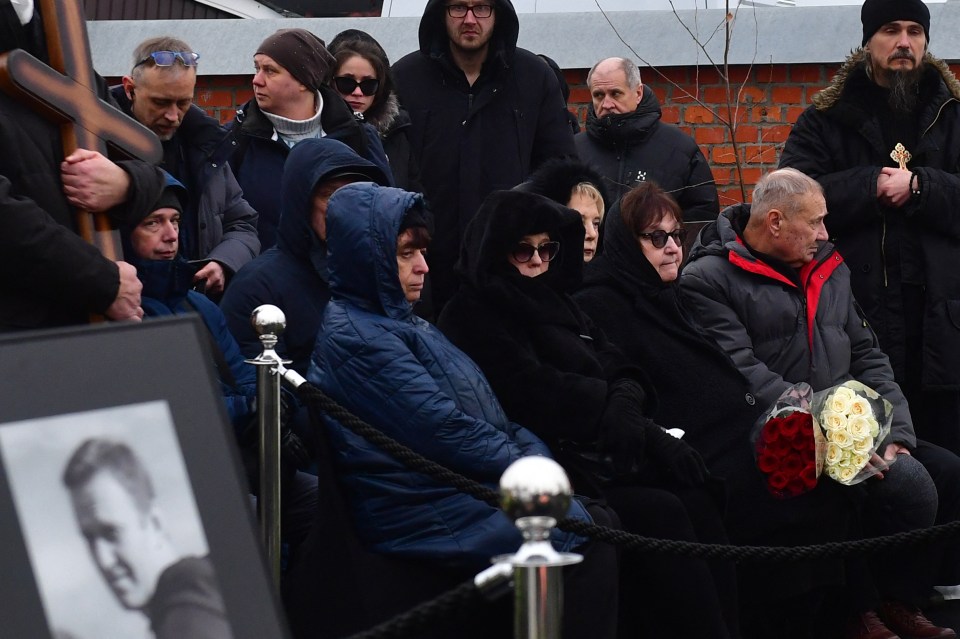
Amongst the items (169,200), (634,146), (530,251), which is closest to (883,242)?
(634,146)

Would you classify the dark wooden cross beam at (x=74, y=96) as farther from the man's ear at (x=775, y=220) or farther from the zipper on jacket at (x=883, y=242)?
the zipper on jacket at (x=883, y=242)

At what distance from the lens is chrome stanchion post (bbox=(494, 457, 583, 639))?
2232 mm

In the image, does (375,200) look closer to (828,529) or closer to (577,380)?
(577,380)

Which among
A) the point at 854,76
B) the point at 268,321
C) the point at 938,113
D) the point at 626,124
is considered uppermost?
the point at 626,124

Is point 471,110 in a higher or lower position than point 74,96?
higher

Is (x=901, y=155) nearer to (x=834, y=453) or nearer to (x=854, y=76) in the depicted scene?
(x=854, y=76)

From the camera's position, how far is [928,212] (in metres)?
5.66

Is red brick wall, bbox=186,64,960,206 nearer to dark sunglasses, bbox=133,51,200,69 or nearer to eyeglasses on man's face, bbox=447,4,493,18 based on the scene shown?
eyeglasses on man's face, bbox=447,4,493,18

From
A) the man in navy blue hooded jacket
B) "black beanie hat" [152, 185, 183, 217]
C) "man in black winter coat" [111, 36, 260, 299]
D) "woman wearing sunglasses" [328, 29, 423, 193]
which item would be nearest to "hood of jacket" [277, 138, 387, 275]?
the man in navy blue hooded jacket

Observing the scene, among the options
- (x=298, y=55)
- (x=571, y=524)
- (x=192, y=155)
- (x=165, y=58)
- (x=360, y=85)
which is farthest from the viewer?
(x=360, y=85)

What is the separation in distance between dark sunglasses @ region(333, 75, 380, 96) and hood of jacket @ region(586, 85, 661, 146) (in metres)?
1.26

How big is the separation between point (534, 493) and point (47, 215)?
1752 mm

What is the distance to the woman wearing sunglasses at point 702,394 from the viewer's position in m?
4.68

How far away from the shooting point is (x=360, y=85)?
5.57 m
